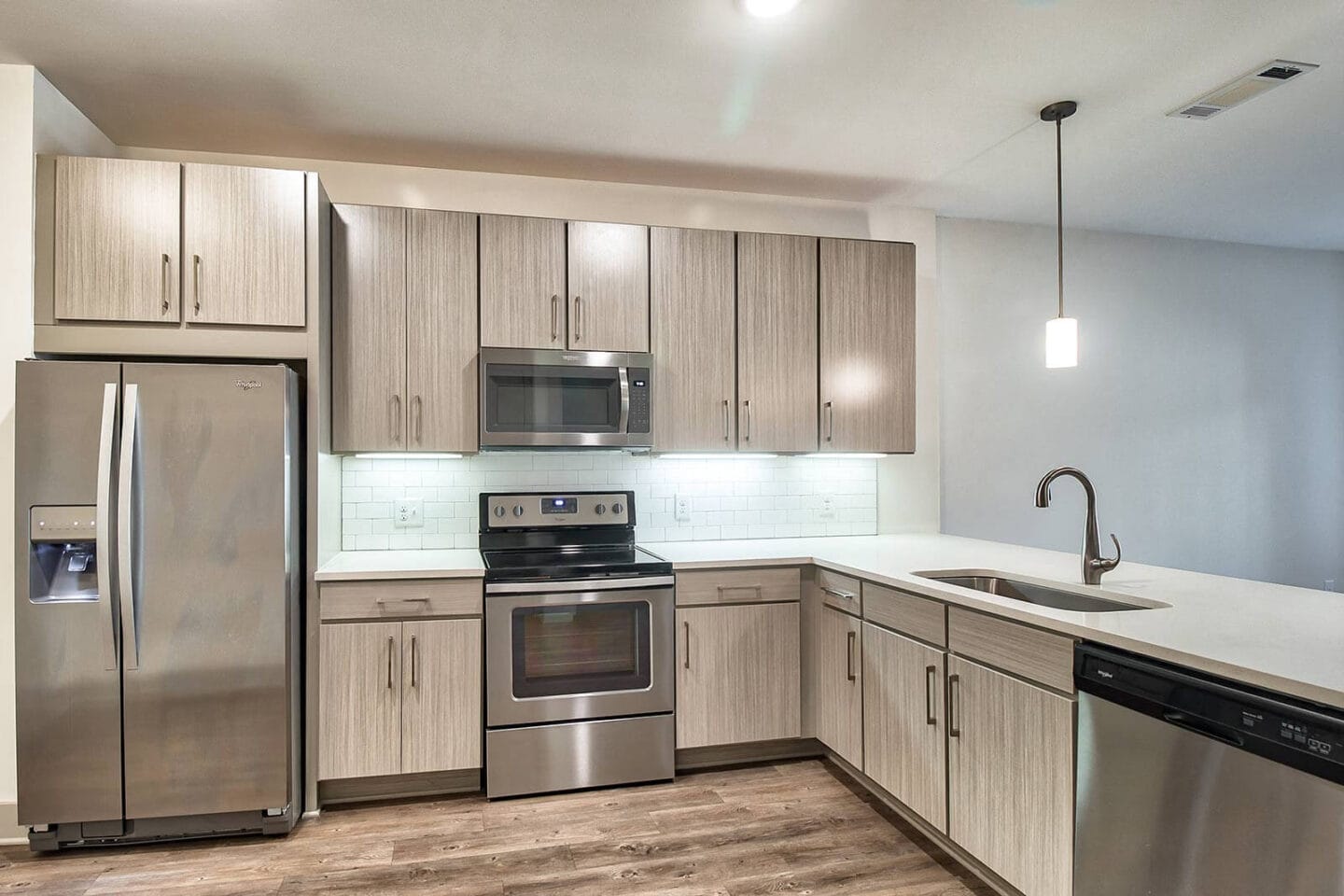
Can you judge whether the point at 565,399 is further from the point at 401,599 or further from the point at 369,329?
the point at 401,599

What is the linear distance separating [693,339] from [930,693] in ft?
5.87

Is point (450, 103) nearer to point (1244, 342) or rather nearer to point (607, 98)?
point (607, 98)

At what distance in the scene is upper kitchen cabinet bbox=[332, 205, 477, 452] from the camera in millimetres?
3170

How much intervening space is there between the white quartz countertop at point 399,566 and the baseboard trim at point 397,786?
30.1 inches

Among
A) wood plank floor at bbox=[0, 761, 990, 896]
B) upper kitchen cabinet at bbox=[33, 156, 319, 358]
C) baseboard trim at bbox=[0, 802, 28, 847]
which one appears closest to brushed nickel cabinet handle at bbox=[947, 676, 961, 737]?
wood plank floor at bbox=[0, 761, 990, 896]

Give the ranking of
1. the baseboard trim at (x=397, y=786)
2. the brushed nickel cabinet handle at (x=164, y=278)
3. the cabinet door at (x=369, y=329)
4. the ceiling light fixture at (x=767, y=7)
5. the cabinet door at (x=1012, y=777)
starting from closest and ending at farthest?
the cabinet door at (x=1012, y=777), the ceiling light fixture at (x=767, y=7), the brushed nickel cabinet handle at (x=164, y=278), the baseboard trim at (x=397, y=786), the cabinet door at (x=369, y=329)

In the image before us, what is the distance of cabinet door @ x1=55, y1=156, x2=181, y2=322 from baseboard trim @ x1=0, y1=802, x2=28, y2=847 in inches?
65.1

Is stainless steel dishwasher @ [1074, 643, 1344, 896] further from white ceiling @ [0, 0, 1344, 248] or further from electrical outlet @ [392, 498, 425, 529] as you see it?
electrical outlet @ [392, 498, 425, 529]

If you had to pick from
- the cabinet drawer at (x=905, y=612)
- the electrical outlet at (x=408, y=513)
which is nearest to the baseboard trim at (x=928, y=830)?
the cabinet drawer at (x=905, y=612)

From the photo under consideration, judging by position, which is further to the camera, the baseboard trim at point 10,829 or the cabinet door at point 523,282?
the cabinet door at point 523,282

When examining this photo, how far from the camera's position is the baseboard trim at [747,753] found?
331 centimetres

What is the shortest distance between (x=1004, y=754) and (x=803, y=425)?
1814mm

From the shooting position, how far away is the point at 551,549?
11.7 ft

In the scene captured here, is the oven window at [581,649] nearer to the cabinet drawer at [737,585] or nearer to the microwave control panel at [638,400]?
the cabinet drawer at [737,585]
